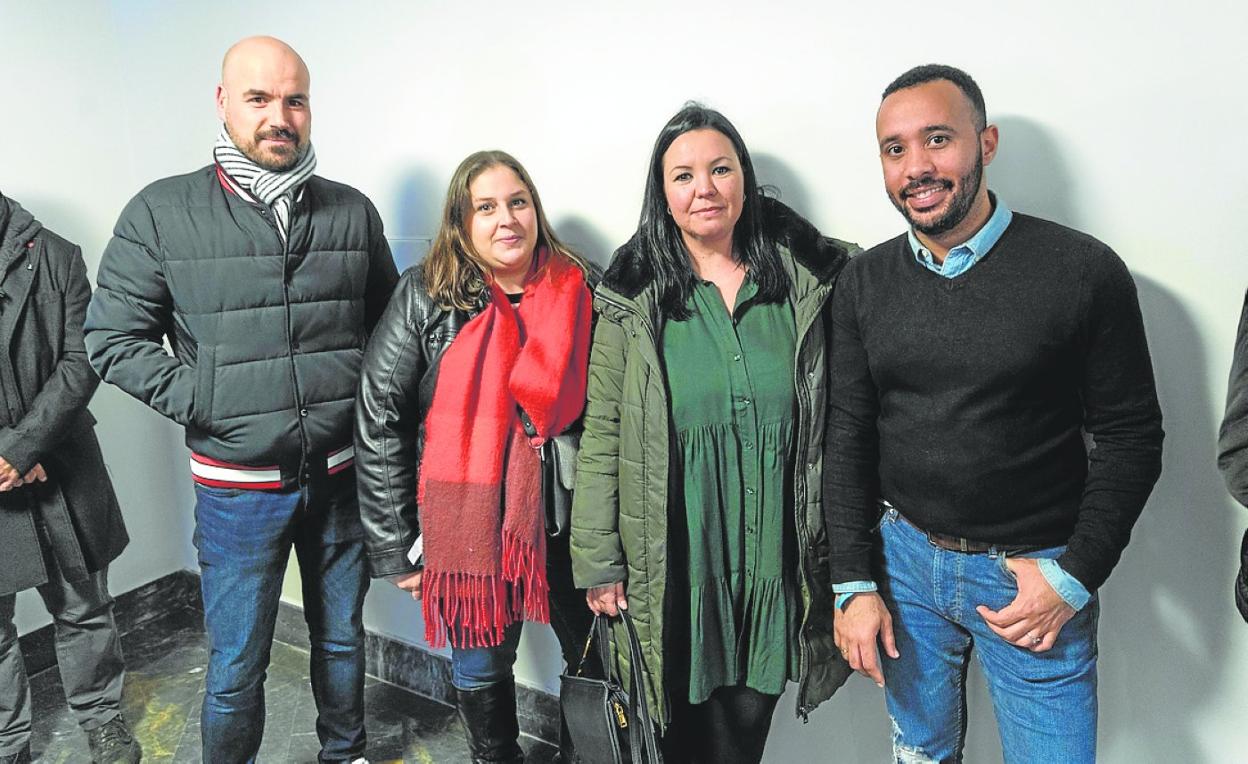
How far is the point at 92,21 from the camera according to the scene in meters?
2.99

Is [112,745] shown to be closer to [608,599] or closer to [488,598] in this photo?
[488,598]

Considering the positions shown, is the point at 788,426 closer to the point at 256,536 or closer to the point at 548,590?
the point at 548,590

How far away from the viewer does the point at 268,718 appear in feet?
9.04

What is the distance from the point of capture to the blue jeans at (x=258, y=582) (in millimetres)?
2057

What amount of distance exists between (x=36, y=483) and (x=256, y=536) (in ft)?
2.42

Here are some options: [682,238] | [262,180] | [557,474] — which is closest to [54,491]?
[262,180]

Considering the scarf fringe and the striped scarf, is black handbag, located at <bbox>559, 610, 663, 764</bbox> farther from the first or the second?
the striped scarf

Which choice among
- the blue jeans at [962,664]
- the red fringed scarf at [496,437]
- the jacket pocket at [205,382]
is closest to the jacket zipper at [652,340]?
the red fringed scarf at [496,437]

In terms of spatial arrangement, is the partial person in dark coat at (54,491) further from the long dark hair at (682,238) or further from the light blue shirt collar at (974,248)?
the light blue shirt collar at (974,248)

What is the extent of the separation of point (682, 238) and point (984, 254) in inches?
22.1

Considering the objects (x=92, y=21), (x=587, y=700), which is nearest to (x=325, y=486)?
(x=587, y=700)

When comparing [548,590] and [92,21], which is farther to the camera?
[92,21]

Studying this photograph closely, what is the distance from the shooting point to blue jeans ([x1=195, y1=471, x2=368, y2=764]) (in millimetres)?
2057

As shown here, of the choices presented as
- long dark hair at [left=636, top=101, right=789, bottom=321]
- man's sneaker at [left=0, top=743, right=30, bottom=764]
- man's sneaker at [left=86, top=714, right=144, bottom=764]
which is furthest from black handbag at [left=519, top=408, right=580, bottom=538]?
man's sneaker at [left=0, top=743, right=30, bottom=764]
